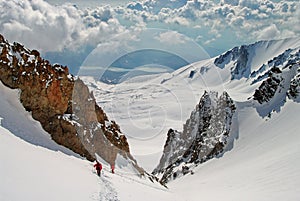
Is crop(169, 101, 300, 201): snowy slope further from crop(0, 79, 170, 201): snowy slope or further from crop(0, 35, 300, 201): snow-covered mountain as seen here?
crop(0, 79, 170, 201): snowy slope

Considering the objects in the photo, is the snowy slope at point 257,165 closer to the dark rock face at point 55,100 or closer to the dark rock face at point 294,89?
the dark rock face at point 294,89

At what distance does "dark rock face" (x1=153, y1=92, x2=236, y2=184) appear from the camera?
73.6 m

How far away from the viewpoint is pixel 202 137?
82938 millimetres

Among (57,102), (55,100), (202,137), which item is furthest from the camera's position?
(202,137)

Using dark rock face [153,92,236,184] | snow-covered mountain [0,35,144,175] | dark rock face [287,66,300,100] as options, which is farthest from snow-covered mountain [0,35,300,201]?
snow-covered mountain [0,35,144,175]

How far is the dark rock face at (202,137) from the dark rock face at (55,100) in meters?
32.7

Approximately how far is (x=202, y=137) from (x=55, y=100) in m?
51.5

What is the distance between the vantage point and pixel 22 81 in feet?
115

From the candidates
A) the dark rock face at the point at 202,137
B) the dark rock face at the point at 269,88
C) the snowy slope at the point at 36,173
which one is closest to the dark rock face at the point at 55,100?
the snowy slope at the point at 36,173

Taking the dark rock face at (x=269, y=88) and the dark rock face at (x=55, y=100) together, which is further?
the dark rock face at (x=269, y=88)

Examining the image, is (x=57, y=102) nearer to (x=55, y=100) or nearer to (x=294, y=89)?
(x=55, y=100)

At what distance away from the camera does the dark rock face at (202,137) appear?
242ft

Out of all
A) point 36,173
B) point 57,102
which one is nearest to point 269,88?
point 57,102

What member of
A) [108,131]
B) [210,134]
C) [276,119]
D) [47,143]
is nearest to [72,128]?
[47,143]
